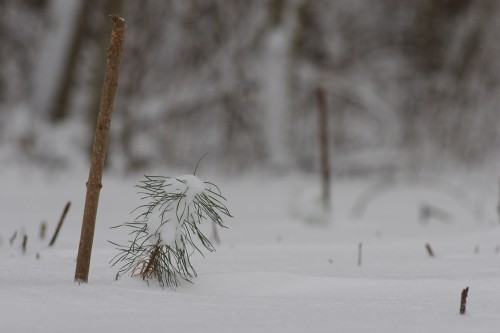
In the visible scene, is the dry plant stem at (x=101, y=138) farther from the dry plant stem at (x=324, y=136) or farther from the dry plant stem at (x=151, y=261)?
the dry plant stem at (x=324, y=136)

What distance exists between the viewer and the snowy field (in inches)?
49.6

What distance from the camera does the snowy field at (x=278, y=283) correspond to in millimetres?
1261

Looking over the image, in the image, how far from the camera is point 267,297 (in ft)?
5.11

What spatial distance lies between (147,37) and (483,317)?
663cm

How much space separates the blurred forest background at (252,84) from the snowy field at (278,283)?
322 cm

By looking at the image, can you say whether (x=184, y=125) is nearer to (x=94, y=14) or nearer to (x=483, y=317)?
(x=94, y=14)

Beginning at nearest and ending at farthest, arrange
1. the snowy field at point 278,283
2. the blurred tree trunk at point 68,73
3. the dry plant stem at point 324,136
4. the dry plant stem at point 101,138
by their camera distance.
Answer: the snowy field at point 278,283 → the dry plant stem at point 101,138 → the dry plant stem at point 324,136 → the blurred tree trunk at point 68,73

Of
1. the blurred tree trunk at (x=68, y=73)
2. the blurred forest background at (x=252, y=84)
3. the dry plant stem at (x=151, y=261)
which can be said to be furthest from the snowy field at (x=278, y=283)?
the blurred tree trunk at (x=68, y=73)

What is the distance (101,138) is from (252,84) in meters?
5.77

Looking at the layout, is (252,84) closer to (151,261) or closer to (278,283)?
(278,283)

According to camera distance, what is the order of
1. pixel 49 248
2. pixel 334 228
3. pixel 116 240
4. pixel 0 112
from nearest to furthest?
pixel 49 248, pixel 116 240, pixel 334 228, pixel 0 112

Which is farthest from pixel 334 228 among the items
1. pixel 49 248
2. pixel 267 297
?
pixel 267 297

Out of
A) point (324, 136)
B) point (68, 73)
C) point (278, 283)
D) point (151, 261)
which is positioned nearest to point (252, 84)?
point (68, 73)

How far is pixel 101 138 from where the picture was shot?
1513 mm
